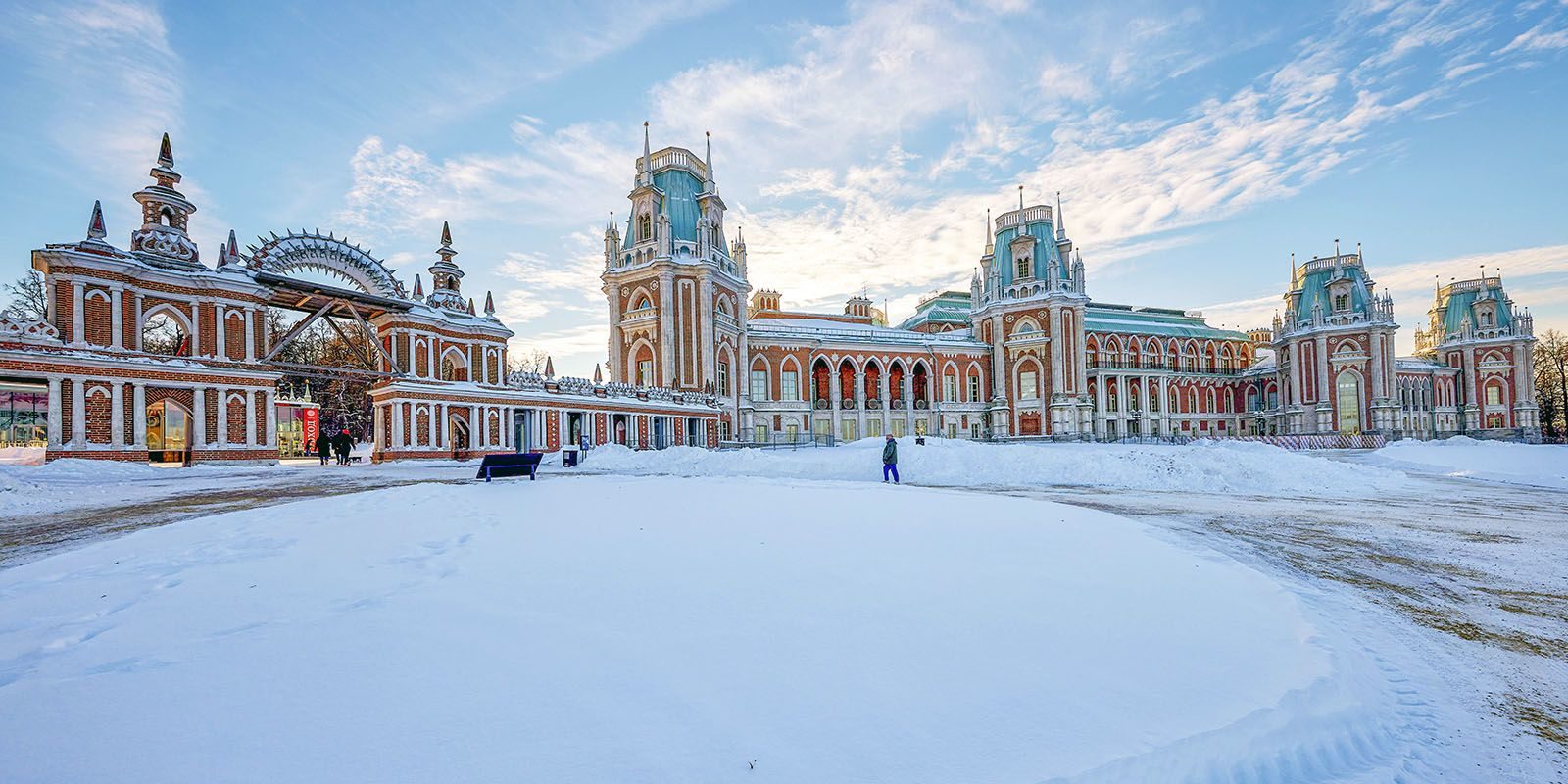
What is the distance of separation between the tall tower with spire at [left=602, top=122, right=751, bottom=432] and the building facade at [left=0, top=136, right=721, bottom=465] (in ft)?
20.3

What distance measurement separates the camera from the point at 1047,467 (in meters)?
19.4

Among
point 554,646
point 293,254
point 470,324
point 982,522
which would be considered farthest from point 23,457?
point 982,522

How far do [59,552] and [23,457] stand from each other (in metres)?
19.6

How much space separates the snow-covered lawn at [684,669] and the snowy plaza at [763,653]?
20 millimetres

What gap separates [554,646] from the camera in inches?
144

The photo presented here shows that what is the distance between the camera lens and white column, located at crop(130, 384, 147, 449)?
2209cm

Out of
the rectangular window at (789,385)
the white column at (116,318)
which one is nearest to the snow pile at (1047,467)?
the white column at (116,318)

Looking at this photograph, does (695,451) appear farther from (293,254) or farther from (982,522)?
(293,254)

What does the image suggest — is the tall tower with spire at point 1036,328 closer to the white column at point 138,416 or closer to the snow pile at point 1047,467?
the snow pile at point 1047,467

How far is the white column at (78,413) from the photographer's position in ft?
67.9

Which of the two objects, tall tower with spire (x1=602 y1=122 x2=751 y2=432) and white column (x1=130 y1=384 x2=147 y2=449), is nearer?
white column (x1=130 y1=384 x2=147 y2=449)

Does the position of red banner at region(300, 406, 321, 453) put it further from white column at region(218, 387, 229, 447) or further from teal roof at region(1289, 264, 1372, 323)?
teal roof at region(1289, 264, 1372, 323)

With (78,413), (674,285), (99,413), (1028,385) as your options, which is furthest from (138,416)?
(1028,385)

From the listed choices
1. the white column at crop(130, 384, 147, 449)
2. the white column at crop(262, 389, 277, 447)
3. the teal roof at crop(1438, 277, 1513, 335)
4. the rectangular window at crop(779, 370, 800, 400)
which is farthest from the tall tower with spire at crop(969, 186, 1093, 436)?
the white column at crop(130, 384, 147, 449)
